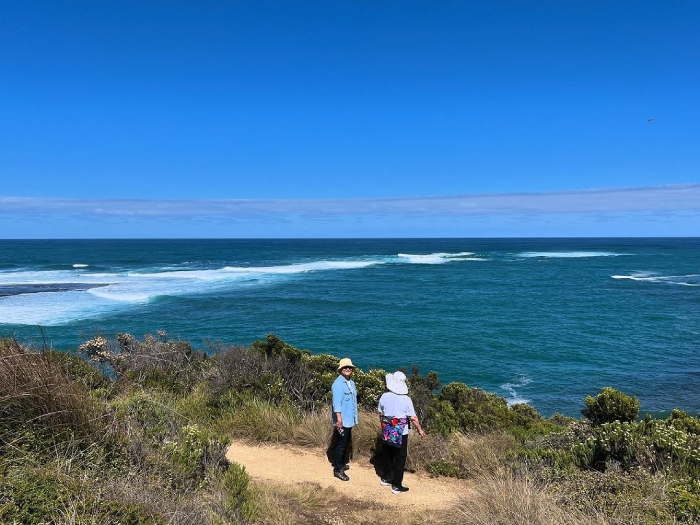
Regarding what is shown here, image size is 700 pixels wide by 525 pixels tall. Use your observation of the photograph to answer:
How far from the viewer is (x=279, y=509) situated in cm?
470

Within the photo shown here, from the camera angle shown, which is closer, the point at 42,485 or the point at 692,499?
the point at 42,485

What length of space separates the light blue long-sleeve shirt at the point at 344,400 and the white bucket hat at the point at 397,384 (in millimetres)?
511

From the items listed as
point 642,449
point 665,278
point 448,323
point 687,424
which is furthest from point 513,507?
point 665,278

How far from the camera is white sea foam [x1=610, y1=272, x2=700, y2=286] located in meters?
44.1

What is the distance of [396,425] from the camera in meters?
5.83

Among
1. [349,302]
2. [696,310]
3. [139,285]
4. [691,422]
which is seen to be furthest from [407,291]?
[691,422]

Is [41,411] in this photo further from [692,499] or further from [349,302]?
[349,302]

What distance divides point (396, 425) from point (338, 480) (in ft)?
3.34

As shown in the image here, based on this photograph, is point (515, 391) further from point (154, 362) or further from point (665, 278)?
point (665, 278)

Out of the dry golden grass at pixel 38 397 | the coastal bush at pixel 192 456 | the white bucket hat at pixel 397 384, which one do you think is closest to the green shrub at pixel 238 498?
the coastal bush at pixel 192 456

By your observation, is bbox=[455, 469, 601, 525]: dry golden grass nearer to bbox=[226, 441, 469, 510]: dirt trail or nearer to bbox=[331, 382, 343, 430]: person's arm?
bbox=[226, 441, 469, 510]: dirt trail

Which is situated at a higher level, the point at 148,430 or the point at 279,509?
the point at 148,430

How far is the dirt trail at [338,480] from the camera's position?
219 inches

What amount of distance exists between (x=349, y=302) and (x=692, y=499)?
94.2 ft
